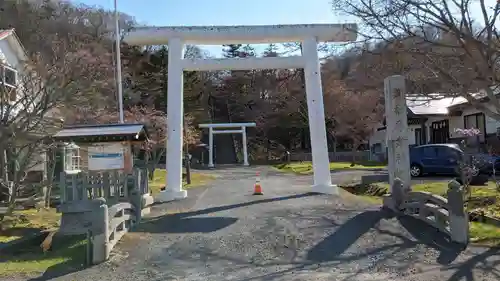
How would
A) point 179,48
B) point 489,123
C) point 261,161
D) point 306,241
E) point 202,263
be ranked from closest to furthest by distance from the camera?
point 202,263 → point 306,241 → point 179,48 → point 489,123 → point 261,161

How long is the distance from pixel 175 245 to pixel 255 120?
4195cm

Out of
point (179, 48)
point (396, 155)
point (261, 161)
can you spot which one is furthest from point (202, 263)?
point (261, 161)

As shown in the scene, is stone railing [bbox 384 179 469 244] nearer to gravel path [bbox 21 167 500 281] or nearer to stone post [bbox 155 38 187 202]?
gravel path [bbox 21 167 500 281]

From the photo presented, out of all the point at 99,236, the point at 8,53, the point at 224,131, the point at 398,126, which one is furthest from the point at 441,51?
the point at 224,131

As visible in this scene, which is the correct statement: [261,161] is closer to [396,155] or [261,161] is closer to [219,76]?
[219,76]

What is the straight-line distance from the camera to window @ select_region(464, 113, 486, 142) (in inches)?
1058

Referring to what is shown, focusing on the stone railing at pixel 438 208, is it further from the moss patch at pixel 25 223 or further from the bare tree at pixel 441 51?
the moss patch at pixel 25 223

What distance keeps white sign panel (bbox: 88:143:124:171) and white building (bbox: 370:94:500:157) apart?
1512cm

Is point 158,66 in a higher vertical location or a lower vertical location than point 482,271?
higher

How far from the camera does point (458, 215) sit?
29.6 ft

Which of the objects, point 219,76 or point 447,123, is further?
point 219,76

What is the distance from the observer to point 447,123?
3198cm

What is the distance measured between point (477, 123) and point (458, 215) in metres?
21.3

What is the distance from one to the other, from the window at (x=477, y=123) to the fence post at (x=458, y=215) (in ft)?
62.3
